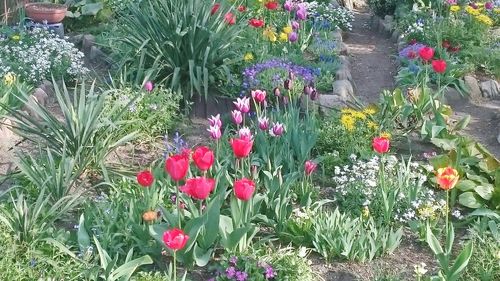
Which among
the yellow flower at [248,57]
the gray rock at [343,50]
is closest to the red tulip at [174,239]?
the yellow flower at [248,57]

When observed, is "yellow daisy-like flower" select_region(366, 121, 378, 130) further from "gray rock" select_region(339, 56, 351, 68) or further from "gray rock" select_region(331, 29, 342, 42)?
"gray rock" select_region(331, 29, 342, 42)

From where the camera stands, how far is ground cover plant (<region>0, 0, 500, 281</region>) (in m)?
4.38

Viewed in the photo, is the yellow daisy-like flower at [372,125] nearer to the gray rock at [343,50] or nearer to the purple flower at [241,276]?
the purple flower at [241,276]

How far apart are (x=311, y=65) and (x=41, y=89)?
2542mm

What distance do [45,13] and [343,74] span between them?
333 cm

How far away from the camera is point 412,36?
359 inches

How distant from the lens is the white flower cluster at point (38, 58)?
730cm

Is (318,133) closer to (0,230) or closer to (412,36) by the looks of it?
(0,230)

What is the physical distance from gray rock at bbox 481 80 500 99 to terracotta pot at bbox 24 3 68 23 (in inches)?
178

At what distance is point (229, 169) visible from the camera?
5.59 meters

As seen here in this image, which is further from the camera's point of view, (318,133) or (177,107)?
(177,107)

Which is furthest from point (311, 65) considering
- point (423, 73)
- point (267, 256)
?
point (267, 256)

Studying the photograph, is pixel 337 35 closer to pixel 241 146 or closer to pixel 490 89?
pixel 490 89

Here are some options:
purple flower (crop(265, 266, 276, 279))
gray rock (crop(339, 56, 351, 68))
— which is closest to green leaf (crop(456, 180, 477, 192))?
purple flower (crop(265, 266, 276, 279))
